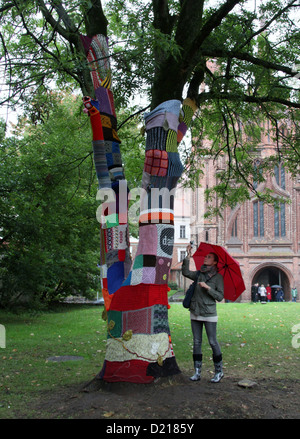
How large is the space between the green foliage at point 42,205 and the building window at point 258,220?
27986 millimetres

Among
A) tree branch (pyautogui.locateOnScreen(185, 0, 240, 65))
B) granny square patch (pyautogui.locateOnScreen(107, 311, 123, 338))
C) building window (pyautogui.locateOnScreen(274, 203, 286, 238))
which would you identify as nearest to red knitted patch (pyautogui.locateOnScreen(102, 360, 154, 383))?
granny square patch (pyautogui.locateOnScreen(107, 311, 123, 338))

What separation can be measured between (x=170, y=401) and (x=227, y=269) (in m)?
2.21

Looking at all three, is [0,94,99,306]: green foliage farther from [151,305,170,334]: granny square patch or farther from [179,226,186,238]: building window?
[179,226,186,238]: building window

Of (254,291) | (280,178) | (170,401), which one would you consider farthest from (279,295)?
(170,401)

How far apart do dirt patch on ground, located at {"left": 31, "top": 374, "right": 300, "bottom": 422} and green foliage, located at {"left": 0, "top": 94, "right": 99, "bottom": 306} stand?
4955 mm

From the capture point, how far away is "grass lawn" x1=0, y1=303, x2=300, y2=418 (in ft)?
20.5

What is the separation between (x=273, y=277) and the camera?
44.3 meters

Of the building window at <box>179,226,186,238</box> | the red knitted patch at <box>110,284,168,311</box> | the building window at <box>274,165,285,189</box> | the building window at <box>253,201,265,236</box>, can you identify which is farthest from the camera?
the building window at <box>179,226,186,238</box>

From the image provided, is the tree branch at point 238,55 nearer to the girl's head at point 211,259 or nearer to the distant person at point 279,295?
the girl's head at point 211,259

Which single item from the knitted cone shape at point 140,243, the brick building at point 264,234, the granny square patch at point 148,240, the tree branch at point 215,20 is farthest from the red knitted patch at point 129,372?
the brick building at point 264,234

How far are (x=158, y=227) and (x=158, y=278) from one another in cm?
70

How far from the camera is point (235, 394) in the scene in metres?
5.34

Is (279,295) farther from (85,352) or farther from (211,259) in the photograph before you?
(211,259)

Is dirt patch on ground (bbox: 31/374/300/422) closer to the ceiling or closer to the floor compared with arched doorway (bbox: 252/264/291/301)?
closer to the ceiling
